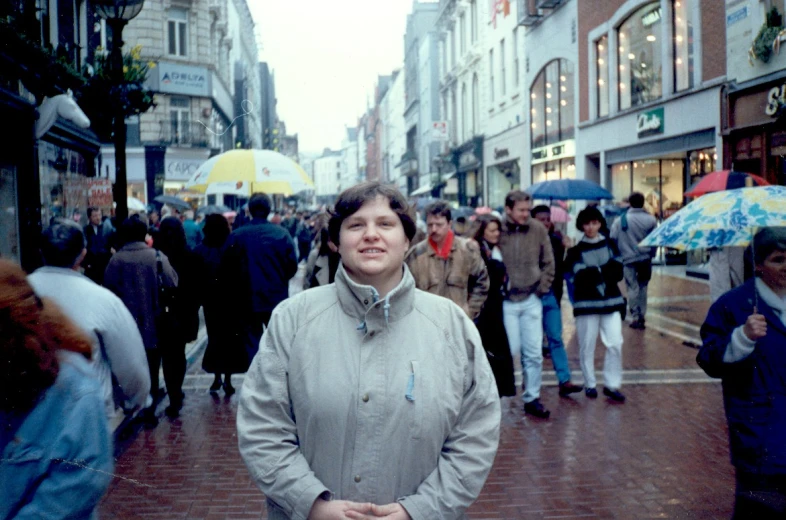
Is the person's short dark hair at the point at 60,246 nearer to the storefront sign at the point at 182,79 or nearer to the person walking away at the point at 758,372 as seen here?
the person walking away at the point at 758,372

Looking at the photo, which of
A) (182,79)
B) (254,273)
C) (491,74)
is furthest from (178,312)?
(491,74)

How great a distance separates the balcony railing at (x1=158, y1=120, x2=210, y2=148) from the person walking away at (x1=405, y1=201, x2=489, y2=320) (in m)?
28.3

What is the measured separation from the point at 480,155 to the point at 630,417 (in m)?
32.7

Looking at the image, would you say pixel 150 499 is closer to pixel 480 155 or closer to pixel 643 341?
pixel 643 341

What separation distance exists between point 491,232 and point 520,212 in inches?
12.3

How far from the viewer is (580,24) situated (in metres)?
26.5

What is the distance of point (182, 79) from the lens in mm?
33094

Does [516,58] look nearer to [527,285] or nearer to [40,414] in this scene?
[527,285]

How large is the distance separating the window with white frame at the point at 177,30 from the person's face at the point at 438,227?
28982mm

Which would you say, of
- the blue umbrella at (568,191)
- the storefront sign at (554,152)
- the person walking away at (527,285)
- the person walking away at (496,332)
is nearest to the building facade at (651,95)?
the storefront sign at (554,152)

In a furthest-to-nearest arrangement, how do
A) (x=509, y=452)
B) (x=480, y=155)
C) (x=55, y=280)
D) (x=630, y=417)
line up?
(x=480, y=155) < (x=630, y=417) < (x=509, y=452) < (x=55, y=280)

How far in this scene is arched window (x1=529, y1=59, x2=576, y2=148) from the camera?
2805 cm

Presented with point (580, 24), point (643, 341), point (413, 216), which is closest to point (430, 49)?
point (580, 24)

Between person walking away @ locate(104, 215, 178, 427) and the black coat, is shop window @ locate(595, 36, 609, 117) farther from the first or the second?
person walking away @ locate(104, 215, 178, 427)
